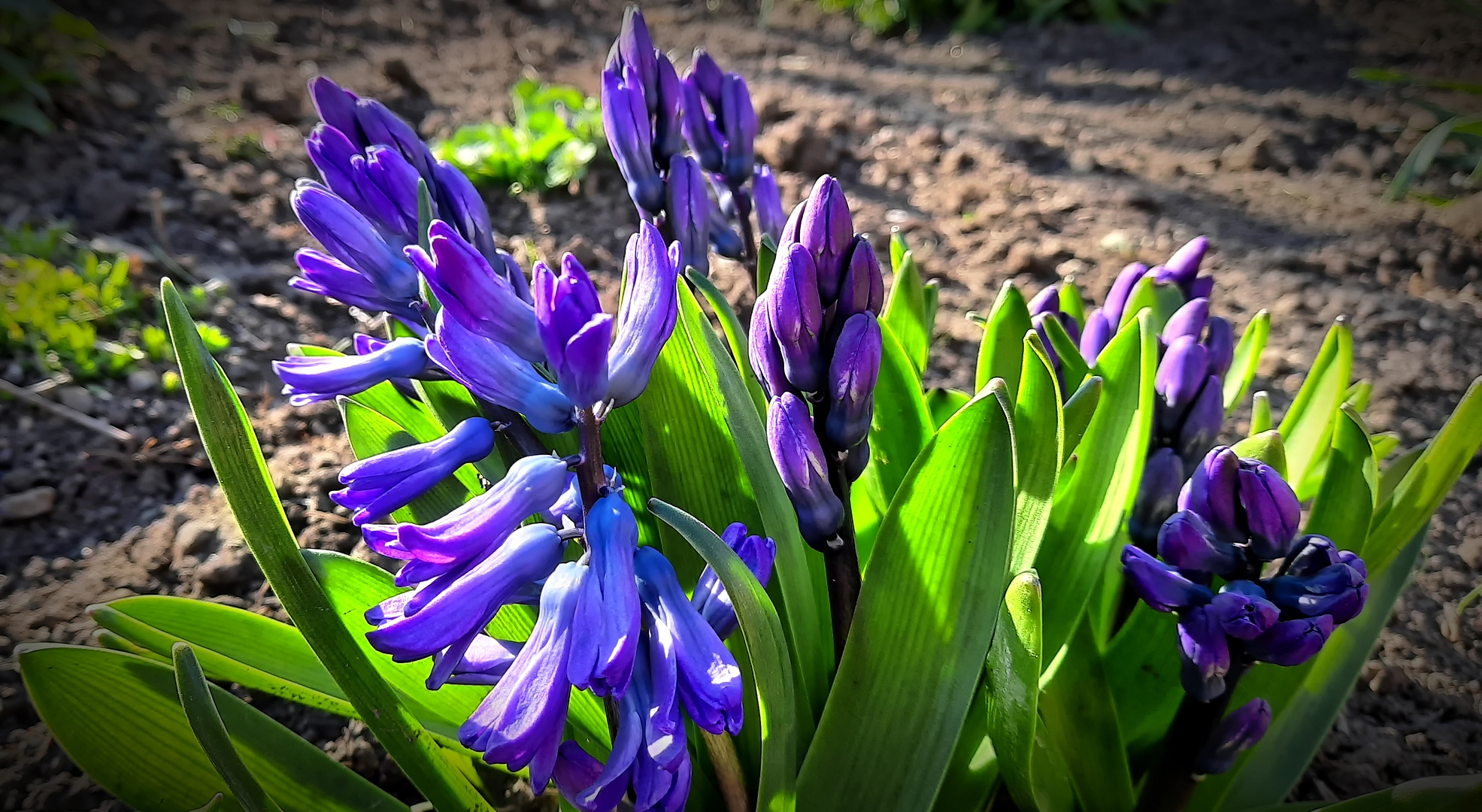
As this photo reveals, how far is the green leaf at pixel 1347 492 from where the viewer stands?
106cm

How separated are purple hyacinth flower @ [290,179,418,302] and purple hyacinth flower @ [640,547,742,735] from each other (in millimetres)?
407

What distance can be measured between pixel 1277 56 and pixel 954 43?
1923 mm

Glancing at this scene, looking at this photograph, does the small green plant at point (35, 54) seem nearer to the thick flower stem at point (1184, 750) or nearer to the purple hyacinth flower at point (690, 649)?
the purple hyacinth flower at point (690, 649)

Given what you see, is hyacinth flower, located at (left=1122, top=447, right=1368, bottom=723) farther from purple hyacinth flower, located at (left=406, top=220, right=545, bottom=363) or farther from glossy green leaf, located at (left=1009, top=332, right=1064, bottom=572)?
purple hyacinth flower, located at (left=406, top=220, right=545, bottom=363)

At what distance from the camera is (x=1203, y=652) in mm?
876

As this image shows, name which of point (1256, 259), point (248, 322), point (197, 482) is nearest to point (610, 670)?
point (197, 482)

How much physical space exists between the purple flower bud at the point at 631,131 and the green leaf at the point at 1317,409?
3.58ft

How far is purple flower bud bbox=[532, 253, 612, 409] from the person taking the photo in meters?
0.67

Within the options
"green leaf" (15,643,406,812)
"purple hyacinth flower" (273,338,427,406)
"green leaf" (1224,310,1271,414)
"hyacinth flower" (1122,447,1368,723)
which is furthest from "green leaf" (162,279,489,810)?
"green leaf" (1224,310,1271,414)

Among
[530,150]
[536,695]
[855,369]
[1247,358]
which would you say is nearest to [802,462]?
[855,369]

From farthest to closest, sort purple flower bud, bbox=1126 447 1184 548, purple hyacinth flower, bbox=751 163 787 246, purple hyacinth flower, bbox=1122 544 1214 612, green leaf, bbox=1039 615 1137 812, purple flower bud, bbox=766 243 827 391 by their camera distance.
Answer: purple hyacinth flower, bbox=751 163 787 246, purple flower bud, bbox=1126 447 1184 548, green leaf, bbox=1039 615 1137 812, purple hyacinth flower, bbox=1122 544 1214 612, purple flower bud, bbox=766 243 827 391

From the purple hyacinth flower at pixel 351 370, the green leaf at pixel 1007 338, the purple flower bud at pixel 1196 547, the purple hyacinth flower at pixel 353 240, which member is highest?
the purple hyacinth flower at pixel 353 240

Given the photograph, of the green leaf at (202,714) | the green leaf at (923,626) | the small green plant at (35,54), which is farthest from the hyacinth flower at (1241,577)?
the small green plant at (35,54)

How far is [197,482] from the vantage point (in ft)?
6.73
